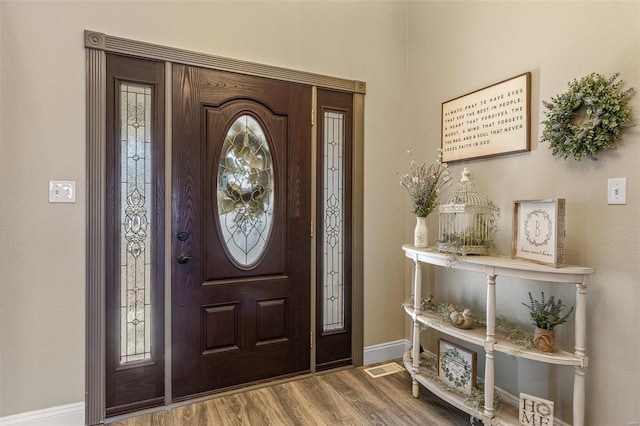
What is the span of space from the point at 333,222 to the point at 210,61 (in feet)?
4.52

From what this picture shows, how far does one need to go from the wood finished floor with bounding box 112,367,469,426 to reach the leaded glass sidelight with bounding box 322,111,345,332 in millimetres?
471

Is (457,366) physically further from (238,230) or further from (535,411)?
(238,230)

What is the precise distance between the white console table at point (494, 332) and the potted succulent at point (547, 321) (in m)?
0.04

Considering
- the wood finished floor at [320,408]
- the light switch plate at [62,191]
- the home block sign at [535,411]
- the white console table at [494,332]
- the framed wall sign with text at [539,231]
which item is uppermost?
the light switch plate at [62,191]

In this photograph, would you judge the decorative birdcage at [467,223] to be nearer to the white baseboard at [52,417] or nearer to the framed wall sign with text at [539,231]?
the framed wall sign with text at [539,231]

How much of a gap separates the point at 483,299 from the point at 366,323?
0.92m

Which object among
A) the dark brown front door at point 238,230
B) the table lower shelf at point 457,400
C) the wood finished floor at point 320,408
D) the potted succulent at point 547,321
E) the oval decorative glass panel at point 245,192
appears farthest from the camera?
the oval decorative glass panel at point 245,192

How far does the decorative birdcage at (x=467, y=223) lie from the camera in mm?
1935

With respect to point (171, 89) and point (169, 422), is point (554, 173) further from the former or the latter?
point (169, 422)

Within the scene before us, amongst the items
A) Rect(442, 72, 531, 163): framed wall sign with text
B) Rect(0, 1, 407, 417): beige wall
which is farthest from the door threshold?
Rect(442, 72, 531, 163): framed wall sign with text

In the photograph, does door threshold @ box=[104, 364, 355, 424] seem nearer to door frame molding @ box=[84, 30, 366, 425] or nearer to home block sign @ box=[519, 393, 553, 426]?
door frame molding @ box=[84, 30, 366, 425]

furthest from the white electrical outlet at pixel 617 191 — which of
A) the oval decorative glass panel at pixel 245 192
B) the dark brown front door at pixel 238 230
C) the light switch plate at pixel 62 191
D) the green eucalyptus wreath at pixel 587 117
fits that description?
the light switch plate at pixel 62 191

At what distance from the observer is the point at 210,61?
220 cm

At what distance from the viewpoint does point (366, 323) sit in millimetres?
2740
